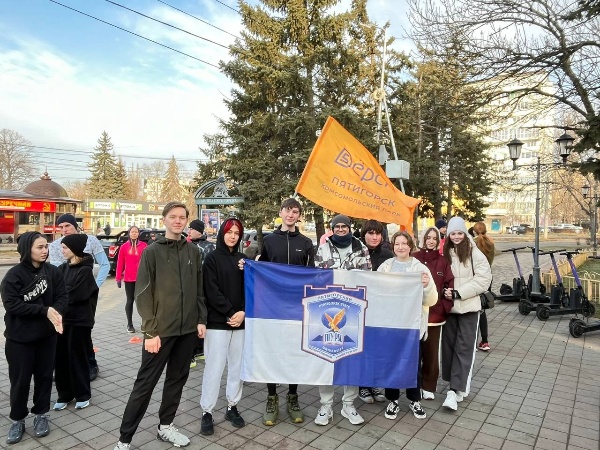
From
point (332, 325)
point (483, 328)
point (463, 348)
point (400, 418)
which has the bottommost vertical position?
point (400, 418)

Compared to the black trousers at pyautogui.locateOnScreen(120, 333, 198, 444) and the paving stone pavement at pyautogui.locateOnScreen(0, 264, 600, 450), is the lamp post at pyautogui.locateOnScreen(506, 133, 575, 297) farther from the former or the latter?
the black trousers at pyautogui.locateOnScreen(120, 333, 198, 444)

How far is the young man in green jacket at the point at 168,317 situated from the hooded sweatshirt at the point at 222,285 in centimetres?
12

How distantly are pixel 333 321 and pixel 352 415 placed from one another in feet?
3.18

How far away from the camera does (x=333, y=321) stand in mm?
4227

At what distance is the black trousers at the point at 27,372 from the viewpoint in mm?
3621

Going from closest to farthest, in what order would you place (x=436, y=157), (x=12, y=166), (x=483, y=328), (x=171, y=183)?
(x=483, y=328), (x=436, y=157), (x=12, y=166), (x=171, y=183)

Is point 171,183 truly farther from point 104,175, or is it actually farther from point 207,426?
point 207,426

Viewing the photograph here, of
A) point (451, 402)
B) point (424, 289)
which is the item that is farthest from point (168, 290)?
point (451, 402)

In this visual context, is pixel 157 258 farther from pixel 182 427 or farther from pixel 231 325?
pixel 182 427

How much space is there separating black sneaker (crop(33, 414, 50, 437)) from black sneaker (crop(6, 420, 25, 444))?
99 millimetres

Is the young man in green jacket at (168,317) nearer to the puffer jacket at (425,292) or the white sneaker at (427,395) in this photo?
the puffer jacket at (425,292)

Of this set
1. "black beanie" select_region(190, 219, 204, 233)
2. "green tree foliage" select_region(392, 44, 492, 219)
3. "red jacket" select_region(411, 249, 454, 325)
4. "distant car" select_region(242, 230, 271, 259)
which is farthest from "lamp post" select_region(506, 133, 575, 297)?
"distant car" select_region(242, 230, 271, 259)

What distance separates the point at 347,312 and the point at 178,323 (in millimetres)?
1720

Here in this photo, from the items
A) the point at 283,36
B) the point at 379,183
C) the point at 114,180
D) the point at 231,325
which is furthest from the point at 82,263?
the point at 114,180
